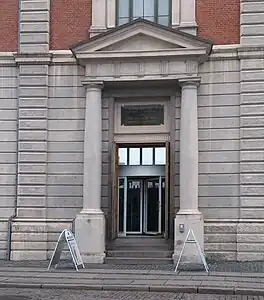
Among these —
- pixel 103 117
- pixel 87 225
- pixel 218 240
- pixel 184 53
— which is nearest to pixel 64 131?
pixel 103 117

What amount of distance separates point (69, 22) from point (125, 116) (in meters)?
3.72

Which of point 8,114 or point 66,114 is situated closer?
point 66,114

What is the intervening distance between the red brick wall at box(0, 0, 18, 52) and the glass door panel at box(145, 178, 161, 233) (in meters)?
7.51

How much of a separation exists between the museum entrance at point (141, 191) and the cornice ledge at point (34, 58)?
480 cm

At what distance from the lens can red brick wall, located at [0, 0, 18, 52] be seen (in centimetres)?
2161

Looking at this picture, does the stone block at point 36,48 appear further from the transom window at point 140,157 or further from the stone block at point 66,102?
the transom window at point 140,157

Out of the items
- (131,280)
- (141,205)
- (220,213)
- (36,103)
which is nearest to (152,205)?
(141,205)

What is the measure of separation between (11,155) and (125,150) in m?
4.88

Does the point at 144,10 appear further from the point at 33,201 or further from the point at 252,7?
the point at 33,201

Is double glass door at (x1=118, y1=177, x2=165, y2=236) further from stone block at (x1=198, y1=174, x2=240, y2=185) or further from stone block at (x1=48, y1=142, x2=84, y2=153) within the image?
stone block at (x1=48, y1=142, x2=84, y2=153)

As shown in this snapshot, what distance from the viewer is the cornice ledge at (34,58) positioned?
21078 mm

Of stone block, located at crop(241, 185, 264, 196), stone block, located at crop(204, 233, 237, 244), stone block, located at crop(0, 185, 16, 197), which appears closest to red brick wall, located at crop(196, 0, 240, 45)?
stone block, located at crop(241, 185, 264, 196)

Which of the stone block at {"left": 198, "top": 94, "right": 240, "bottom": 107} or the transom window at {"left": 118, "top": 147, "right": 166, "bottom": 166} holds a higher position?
the stone block at {"left": 198, "top": 94, "right": 240, "bottom": 107}

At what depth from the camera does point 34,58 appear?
21109mm
